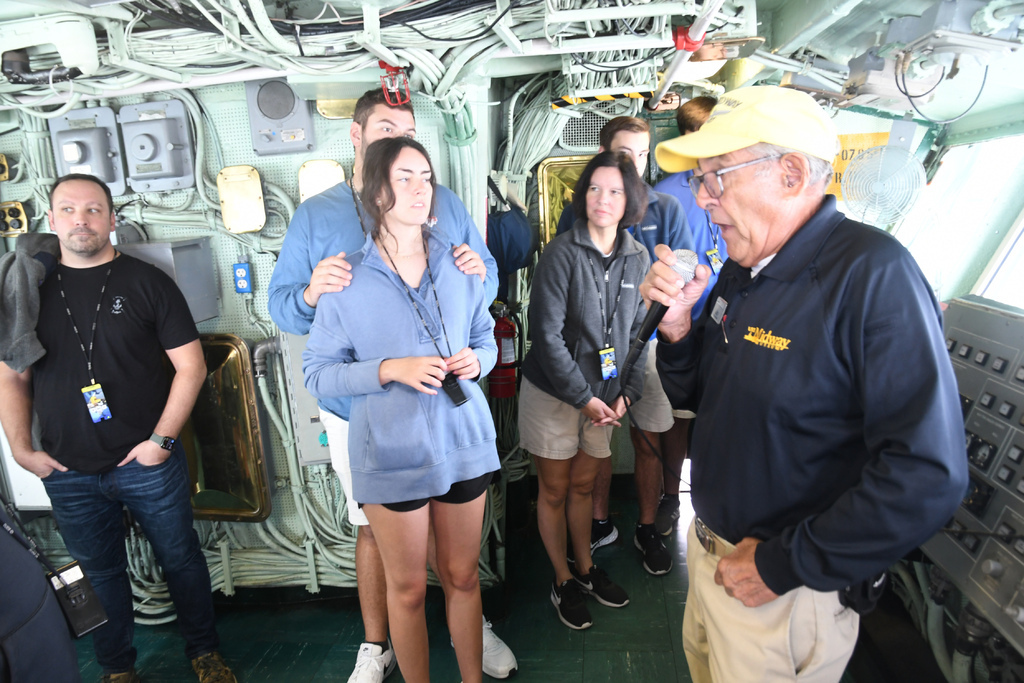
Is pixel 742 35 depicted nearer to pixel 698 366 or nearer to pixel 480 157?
pixel 480 157

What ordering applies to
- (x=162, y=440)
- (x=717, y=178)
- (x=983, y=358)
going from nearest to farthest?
(x=717, y=178), (x=983, y=358), (x=162, y=440)

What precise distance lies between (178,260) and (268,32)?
1.14 m

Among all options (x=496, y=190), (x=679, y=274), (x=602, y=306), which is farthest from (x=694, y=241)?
(x=679, y=274)

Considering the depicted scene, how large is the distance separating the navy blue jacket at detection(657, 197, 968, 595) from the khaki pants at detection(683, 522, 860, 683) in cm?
13

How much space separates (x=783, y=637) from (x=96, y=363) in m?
2.55

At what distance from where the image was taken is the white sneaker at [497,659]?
243 cm

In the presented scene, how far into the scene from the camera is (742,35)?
2314mm

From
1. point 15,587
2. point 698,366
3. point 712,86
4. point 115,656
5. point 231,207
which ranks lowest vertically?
point 115,656

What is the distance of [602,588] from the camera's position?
288 centimetres

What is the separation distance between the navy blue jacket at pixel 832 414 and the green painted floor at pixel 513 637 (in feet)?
4.70

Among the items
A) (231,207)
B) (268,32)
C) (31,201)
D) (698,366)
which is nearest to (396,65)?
(268,32)

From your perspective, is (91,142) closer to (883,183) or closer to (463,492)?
(463,492)

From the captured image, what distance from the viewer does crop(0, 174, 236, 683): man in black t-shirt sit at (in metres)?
2.33

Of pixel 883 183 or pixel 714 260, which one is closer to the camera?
pixel 883 183
